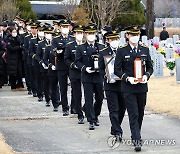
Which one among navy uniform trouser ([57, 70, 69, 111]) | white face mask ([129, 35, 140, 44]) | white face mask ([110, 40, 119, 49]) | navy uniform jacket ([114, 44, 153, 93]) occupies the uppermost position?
white face mask ([129, 35, 140, 44])

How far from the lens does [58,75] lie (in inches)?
569

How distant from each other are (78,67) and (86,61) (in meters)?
0.21

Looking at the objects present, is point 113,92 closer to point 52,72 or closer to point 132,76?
point 132,76

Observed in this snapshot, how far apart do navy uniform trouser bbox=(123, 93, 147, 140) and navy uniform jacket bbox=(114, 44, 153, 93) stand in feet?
0.30

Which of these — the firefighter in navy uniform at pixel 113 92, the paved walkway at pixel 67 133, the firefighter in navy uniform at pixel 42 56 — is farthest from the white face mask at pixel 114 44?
the firefighter in navy uniform at pixel 42 56

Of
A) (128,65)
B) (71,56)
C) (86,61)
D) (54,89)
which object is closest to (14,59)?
(54,89)

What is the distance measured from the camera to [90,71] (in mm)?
12281

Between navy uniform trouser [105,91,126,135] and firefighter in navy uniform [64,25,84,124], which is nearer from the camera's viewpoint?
navy uniform trouser [105,91,126,135]

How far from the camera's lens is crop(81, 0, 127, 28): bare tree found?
3569 cm

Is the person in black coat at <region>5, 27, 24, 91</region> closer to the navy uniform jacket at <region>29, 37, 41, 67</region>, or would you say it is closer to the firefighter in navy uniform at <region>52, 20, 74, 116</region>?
the navy uniform jacket at <region>29, 37, 41, 67</region>

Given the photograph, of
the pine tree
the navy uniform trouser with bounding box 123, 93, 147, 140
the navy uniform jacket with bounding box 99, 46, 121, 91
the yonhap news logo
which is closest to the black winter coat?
the navy uniform jacket with bounding box 99, 46, 121, 91

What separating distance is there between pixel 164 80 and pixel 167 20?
41.0m

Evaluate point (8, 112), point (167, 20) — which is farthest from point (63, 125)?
point (167, 20)

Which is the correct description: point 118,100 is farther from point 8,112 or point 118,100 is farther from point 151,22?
point 151,22
